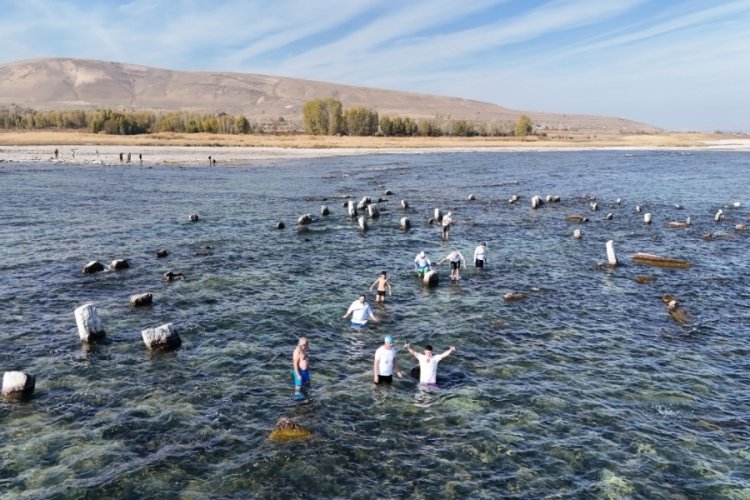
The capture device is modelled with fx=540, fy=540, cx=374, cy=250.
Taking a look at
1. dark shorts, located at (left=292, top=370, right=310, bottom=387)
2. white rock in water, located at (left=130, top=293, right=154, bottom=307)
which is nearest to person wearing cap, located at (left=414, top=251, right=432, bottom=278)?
dark shorts, located at (left=292, top=370, right=310, bottom=387)

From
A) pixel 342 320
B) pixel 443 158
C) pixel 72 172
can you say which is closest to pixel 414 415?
pixel 342 320

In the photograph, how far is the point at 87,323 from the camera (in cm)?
2211

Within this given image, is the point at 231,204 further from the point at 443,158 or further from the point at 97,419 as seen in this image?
the point at 443,158

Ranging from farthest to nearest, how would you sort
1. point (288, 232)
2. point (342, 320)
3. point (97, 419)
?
1. point (288, 232)
2. point (342, 320)
3. point (97, 419)

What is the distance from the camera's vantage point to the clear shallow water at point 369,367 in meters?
14.5

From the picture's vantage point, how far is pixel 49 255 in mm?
36250

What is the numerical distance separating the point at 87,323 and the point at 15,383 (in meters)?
4.64

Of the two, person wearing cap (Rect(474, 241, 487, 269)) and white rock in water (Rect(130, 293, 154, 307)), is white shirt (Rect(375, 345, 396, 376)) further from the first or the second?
person wearing cap (Rect(474, 241, 487, 269))

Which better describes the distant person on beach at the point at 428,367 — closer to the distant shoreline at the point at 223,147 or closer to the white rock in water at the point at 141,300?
the white rock in water at the point at 141,300

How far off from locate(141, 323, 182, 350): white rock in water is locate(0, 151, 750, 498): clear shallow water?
1.56 ft

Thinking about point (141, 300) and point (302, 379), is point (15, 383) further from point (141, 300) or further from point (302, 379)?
point (302, 379)

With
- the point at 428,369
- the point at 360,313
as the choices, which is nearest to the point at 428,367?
the point at 428,369

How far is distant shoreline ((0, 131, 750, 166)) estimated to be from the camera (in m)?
115

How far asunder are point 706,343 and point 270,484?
1963 cm
